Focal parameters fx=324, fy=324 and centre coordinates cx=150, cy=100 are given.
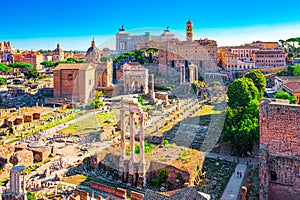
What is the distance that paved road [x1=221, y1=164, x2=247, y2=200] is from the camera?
16.6m


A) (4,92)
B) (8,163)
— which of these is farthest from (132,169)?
(4,92)

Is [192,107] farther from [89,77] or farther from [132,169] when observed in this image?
[132,169]

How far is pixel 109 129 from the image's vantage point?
93.5ft

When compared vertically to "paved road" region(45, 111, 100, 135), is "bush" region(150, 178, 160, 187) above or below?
below

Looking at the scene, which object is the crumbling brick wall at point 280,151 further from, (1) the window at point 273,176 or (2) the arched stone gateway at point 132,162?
(2) the arched stone gateway at point 132,162

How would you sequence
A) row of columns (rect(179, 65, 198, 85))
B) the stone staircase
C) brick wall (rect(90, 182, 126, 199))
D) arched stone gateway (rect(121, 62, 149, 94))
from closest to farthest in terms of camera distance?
brick wall (rect(90, 182, 126, 199)) < the stone staircase < arched stone gateway (rect(121, 62, 149, 94)) < row of columns (rect(179, 65, 198, 85))

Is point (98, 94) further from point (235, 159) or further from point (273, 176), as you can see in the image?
point (273, 176)

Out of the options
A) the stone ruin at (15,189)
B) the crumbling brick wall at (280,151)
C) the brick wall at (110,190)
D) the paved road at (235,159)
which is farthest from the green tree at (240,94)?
the stone ruin at (15,189)

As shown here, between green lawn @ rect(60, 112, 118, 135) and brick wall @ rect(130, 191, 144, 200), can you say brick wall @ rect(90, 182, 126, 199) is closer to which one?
brick wall @ rect(130, 191, 144, 200)

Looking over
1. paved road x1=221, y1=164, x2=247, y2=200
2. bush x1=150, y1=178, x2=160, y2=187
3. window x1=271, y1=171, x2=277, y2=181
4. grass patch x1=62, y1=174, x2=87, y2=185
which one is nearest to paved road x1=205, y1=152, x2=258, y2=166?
paved road x1=221, y1=164, x2=247, y2=200

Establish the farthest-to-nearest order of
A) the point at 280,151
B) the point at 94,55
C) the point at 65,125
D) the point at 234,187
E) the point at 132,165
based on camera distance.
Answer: the point at 94,55, the point at 65,125, the point at 132,165, the point at 234,187, the point at 280,151

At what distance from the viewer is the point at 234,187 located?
17672mm

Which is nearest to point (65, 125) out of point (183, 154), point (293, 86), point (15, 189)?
point (183, 154)

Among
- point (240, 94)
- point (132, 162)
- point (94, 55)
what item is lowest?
point (132, 162)
